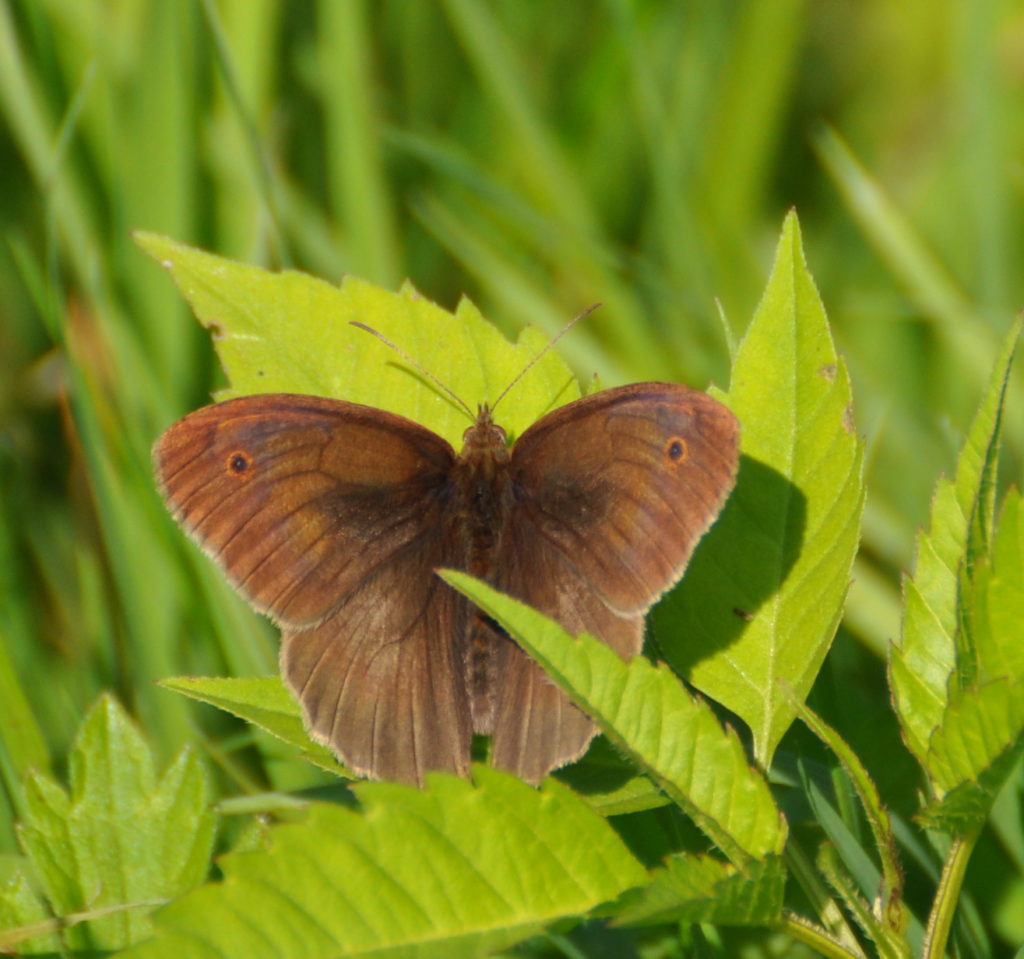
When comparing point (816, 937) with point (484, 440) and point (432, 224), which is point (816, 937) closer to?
point (484, 440)

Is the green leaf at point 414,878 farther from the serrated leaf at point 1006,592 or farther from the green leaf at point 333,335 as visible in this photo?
the green leaf at point 333,335

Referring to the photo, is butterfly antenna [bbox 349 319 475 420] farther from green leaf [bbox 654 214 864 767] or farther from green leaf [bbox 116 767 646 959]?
green leaf [bbox 116 767 646 959]

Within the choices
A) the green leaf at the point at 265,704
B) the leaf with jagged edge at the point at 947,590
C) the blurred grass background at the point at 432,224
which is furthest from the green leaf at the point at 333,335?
the leaf with jagged edge at the point at 947,590

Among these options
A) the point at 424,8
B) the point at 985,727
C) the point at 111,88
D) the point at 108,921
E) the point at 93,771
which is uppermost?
the point at 424,8

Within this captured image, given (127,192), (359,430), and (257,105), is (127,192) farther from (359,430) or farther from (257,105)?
(359,430)

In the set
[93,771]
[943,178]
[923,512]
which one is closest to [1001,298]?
[923,512]

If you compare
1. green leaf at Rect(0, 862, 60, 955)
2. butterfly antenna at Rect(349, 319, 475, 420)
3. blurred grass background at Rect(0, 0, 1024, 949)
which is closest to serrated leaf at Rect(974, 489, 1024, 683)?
blurred grass background at Rect(0, 0, 1024, 949)
